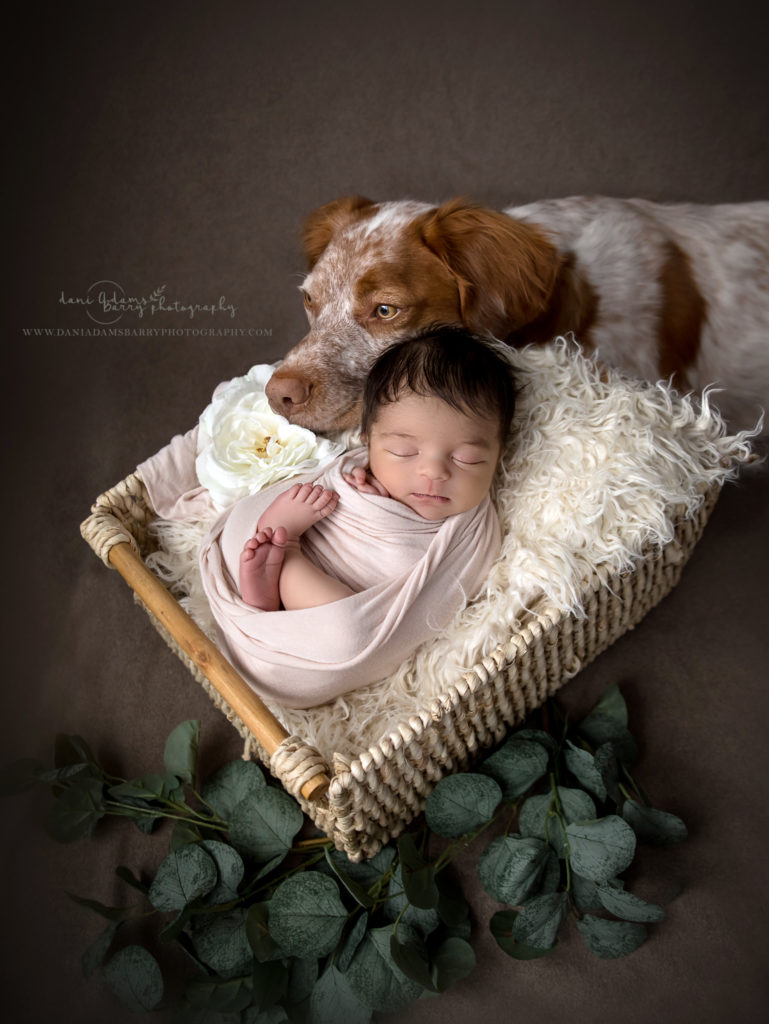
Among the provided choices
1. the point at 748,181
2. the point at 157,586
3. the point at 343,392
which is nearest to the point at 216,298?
the point at 343,392

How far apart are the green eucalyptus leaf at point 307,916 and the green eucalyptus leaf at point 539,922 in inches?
13.2

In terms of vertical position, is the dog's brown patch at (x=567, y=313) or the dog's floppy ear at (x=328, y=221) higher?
the dog's floppy ear at (x=328, y=221)

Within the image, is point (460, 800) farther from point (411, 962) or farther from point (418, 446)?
point (418, 446)

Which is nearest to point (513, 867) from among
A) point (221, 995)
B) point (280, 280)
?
point (221, 995)

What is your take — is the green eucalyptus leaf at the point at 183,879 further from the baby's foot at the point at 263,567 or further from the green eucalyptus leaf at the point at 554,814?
the green eucalyptus leaf at the point at 554,814

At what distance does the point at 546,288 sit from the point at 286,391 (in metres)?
0.60

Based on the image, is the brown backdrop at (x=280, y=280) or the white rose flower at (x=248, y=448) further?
the white rose flower at (x=248, y=448)

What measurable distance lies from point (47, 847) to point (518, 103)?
106 inches

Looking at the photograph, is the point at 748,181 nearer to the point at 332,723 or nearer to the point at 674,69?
the point at 674,69

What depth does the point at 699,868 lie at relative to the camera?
1.57 m

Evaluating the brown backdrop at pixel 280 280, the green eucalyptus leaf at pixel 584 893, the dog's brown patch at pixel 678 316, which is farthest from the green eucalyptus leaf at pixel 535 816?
the dog's brown patch at pixel 678 316

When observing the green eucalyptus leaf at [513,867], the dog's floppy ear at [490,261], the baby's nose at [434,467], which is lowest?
the green eucalyptus leaf at [513,867]

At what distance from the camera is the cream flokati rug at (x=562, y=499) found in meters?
1.45

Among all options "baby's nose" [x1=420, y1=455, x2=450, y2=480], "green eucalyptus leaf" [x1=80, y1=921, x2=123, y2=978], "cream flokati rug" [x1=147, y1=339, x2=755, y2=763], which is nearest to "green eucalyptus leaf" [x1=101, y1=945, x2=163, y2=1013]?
"green eucalyptus leaf" [x1=80, y1=921, x2=123, y2=978]
